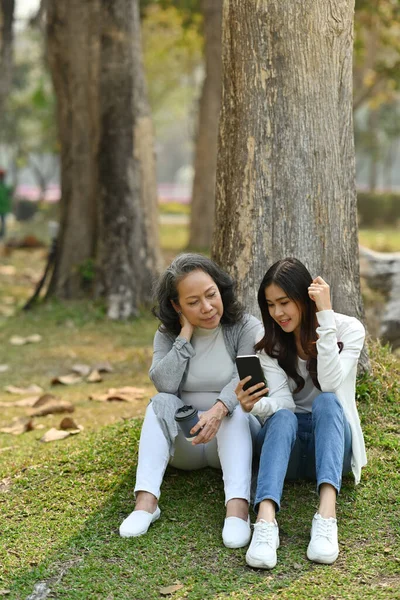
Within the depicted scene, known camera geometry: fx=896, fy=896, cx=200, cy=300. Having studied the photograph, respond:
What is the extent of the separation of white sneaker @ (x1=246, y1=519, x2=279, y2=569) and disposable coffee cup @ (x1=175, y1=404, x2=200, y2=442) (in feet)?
1.85

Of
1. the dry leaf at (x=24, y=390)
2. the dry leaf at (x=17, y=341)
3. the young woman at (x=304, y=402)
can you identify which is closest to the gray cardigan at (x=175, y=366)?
the young woman at (x=304, y=402)

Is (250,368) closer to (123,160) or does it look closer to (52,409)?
(52,409)

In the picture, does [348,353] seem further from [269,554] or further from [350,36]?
[350,36]

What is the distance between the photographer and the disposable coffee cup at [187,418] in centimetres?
399

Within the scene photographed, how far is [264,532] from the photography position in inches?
142

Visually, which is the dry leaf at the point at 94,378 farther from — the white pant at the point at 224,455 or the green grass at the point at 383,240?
the green grass at the point at 383,240

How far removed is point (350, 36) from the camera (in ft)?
16.2

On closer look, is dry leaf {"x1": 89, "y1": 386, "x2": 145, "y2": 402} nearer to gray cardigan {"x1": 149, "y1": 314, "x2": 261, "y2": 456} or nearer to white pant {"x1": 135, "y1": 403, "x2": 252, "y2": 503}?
gray cardigan {"x1": 149, "y1": 314, "x2": 261, "y2": 456}

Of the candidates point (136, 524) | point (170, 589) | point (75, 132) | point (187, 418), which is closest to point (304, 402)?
point (187, 418)

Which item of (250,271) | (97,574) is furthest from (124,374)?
(97,574)

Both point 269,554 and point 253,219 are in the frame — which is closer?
point 269,554

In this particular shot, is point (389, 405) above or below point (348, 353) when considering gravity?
below

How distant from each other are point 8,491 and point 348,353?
1.88 metres

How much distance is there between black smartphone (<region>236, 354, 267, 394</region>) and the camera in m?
3.92
